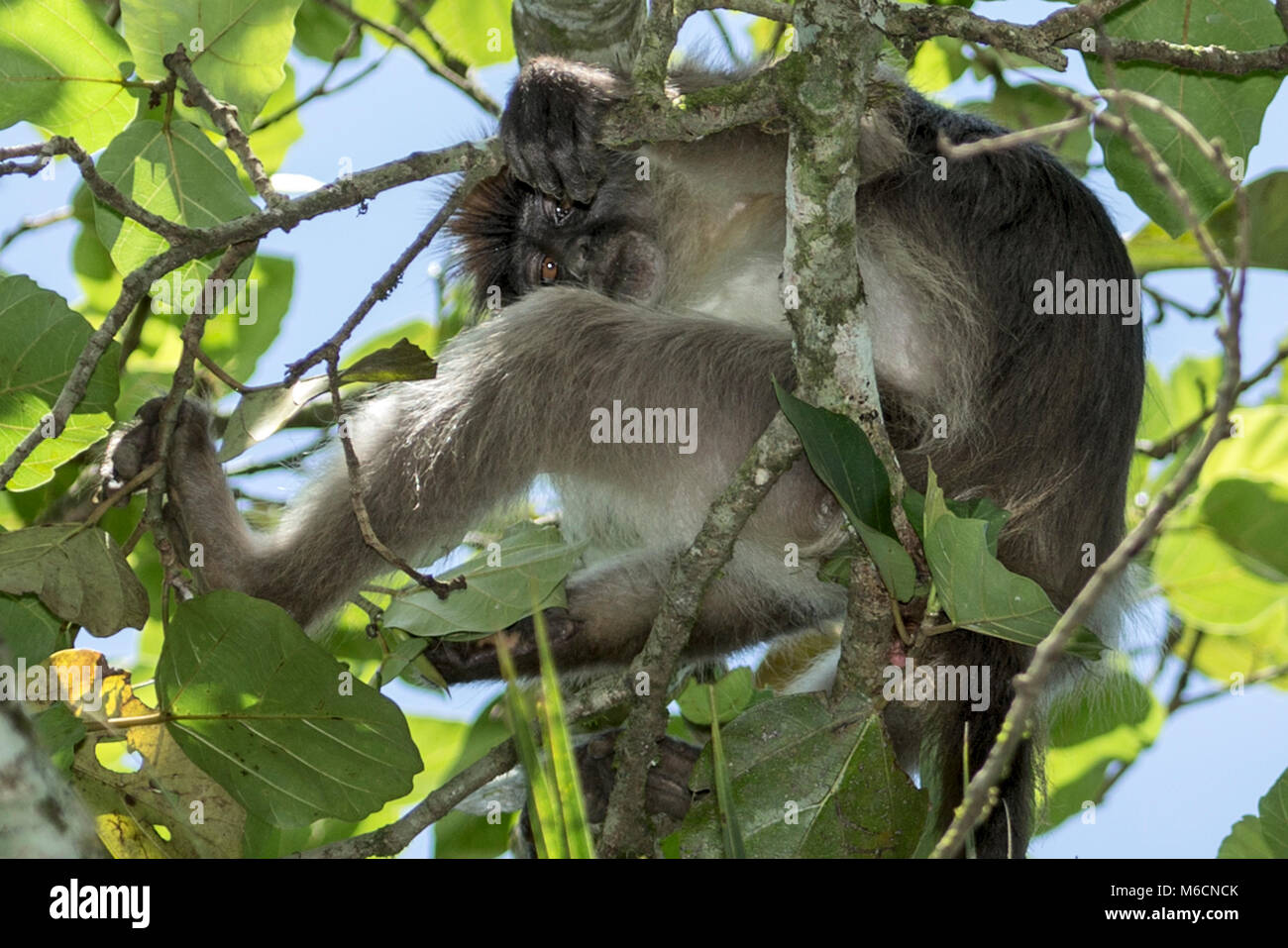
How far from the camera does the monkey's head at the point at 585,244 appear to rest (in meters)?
3.64

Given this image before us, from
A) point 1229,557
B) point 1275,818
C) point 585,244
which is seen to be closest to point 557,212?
point 585,244

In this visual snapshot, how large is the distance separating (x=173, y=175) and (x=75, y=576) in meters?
0.88

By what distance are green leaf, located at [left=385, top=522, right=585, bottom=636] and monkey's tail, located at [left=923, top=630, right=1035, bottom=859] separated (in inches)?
34.3

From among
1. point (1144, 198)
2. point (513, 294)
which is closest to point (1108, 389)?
point (1144, 198)

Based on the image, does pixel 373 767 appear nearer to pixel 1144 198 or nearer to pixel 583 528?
pixel 583 528

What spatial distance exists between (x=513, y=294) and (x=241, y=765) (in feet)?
6.41

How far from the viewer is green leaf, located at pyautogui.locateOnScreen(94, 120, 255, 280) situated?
2.73 m

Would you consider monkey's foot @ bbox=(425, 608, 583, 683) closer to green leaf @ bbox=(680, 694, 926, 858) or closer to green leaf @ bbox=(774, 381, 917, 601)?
green leaf @ bbox=(680, 694, 926, 858)

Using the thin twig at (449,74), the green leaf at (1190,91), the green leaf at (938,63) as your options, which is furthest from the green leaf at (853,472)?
the green leaf at (938,63)

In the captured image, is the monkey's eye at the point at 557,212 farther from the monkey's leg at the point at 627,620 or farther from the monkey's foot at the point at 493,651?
the monkey's foot at the point at 493,651

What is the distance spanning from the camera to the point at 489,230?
4.20 meters

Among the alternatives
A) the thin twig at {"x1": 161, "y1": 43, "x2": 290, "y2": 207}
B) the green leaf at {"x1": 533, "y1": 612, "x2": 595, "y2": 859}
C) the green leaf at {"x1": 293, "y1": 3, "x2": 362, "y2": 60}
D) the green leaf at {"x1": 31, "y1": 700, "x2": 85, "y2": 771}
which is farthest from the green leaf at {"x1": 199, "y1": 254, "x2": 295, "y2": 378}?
the green leaf at {"x1": 533, "y1": 612, "x2": 595, "y2": 859}

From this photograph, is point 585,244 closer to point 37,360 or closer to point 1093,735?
point 37,360

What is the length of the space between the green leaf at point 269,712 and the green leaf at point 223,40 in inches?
44.0
